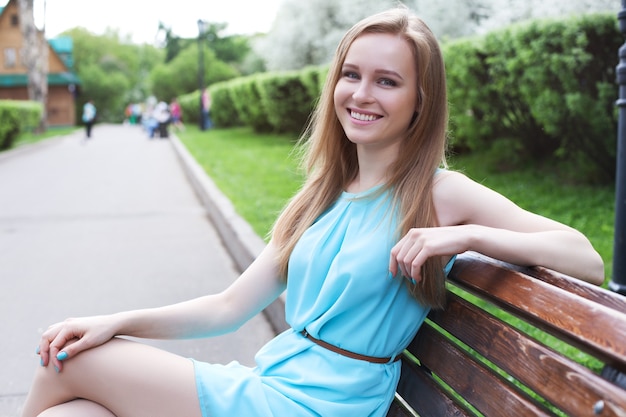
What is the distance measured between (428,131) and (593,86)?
6005 millimetres

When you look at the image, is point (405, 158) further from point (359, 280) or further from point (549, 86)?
point (549, 86)

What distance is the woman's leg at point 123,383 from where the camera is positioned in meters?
1.96

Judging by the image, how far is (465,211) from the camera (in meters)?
1.97

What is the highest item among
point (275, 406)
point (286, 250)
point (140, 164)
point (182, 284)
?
point (286, 250)

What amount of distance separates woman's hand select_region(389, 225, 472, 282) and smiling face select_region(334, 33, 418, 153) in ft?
1.45

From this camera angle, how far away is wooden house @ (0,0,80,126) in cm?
5716

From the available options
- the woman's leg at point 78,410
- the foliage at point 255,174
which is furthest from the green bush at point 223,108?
the woman's leg at point 78,410

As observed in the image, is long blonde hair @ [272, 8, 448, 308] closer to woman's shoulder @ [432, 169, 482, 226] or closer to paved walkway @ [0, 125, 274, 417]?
woman's shoulder @ [432, 169, 482, 226]

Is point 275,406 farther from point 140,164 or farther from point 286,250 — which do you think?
point 140,164

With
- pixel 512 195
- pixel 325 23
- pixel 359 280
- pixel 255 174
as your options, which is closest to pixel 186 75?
pixel 325 23

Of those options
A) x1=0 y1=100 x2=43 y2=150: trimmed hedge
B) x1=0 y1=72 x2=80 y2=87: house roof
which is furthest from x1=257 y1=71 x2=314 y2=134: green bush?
x1=0 y1=72 x2=80 y2=87: house roof

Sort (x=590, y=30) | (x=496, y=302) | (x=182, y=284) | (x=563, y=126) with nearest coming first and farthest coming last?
(x=496, y=302), (x=182, y=284), (x=590, y=30), (x=563, y=126)

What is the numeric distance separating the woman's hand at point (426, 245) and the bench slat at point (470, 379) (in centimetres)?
27

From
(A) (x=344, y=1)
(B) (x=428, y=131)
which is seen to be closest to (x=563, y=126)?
(B) (x=428, y=131)
